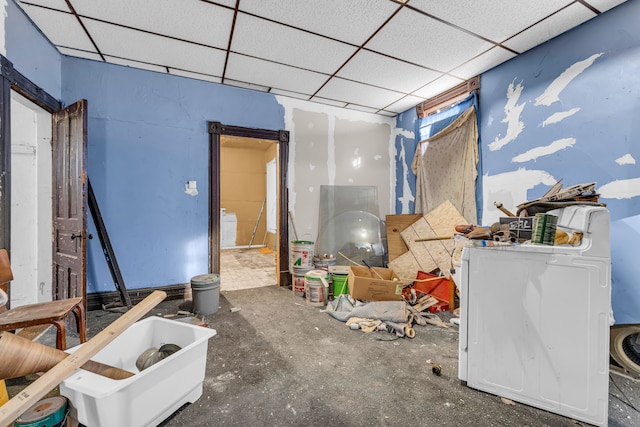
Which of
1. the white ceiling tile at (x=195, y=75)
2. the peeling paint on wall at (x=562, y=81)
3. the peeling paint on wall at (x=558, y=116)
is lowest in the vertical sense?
the peeling paint on wall at (x=558, y=116)

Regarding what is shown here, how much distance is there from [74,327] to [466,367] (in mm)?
3212

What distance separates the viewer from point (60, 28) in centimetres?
226

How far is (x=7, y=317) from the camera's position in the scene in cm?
154

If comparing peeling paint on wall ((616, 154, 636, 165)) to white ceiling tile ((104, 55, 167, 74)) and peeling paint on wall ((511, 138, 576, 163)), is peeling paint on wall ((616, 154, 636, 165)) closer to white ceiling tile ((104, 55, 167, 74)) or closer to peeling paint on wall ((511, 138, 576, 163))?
peeling paint on wall ((511, 138, 576, 163))

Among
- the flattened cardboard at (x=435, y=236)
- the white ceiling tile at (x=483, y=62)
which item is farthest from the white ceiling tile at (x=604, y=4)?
the flattened cardboard at (x=435, y=236)

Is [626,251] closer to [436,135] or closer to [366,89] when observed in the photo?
[436,135]

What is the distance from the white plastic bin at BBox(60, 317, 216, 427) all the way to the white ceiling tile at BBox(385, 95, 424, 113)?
3712mm

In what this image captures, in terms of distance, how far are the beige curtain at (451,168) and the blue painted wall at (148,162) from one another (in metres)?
2.67

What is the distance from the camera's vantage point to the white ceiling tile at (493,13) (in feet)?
6.38

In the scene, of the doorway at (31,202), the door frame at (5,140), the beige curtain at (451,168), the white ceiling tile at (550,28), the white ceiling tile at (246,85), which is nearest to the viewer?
the door frame at (5,140)

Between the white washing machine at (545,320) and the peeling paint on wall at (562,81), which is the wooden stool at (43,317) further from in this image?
the peeling paint on wall at (562,81)

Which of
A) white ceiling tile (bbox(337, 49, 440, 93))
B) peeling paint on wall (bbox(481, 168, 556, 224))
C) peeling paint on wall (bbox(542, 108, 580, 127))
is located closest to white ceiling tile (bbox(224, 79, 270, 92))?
white ceiling tile (bbox(337, 49, 440, 93))

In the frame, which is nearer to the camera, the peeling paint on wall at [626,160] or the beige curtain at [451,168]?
the peeling paint on wall at [626,160]

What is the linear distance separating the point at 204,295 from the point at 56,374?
1712mm
